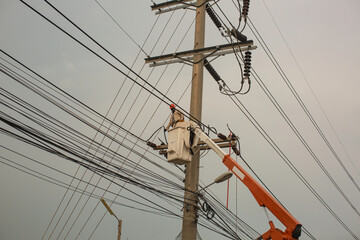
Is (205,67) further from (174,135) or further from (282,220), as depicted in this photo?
(282,220)

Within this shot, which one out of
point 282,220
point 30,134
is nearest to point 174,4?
point 30,134

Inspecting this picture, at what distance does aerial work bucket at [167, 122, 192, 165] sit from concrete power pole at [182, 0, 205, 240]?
42.5 inches

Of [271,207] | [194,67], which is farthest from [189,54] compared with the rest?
[271,207]

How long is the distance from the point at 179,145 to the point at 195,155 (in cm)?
130

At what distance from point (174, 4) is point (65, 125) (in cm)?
530

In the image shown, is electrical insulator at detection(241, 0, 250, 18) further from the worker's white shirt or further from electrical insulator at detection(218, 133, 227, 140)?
electrical insulator at detection(218, 133, 227, 140)

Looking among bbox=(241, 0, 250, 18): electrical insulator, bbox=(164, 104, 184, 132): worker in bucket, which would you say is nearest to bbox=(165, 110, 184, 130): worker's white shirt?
bbox=(164, 104, 184, 132): worker in bucket

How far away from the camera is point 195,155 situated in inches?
370

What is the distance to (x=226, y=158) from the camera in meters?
7.78

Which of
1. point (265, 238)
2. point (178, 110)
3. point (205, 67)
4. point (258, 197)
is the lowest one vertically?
point (265, 238)

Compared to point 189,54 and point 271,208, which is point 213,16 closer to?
point 189,54

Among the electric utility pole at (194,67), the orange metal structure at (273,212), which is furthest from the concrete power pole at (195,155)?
the orange metal structure at (273,212)

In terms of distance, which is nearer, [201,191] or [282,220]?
[282,220]

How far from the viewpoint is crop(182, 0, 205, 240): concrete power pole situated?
8.90 metres
